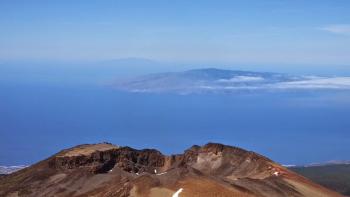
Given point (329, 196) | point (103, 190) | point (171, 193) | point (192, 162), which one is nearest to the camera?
point (171, 193)

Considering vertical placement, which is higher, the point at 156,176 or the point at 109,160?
the point at 156,176

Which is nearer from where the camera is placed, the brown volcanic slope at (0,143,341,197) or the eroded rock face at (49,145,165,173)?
the brown volcanic slope at (0,143,341,197)

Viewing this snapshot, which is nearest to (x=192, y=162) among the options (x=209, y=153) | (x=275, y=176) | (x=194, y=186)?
(x=209, y=153)

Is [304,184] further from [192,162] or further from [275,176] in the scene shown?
[192,162]

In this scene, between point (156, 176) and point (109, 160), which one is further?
point (109, 160)

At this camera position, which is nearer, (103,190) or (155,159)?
(103,190)

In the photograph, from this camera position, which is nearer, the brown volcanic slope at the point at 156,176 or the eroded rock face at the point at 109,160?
the brown volcanic slope at the point at 156,176

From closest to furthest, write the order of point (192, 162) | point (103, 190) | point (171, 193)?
1. point (171, 193)
2. point (103, 190)
3. point (192, 162)
